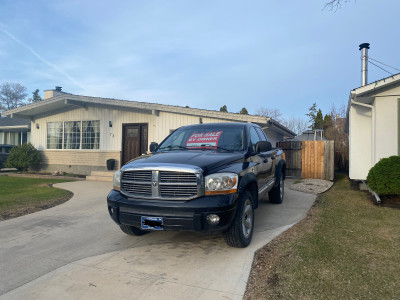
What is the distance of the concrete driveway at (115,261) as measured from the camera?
2.86 m

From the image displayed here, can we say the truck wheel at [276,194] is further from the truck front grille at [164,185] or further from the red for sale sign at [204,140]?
the truck front grille at [164,185]

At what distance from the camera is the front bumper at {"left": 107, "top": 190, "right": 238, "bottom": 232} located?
10.7ft

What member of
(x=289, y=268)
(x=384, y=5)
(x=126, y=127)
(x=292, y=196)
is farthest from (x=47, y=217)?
(x=384, y=5)

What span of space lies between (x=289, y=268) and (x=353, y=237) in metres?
1.71

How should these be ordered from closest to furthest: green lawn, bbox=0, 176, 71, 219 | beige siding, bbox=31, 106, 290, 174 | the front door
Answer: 1. green lawn, bbox=0, 176, 71, 219
2. beige siding, bbox=31, 106, 290, 174
3. the front door

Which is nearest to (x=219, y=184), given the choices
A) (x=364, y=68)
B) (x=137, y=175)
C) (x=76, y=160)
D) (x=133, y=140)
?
(x=137, y=175)

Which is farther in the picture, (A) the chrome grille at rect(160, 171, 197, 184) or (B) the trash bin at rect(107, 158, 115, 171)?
(B) the trash bin at rect(107, 158, 115, 171)

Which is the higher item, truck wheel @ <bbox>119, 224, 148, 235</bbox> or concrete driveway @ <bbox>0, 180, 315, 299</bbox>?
truck wheel @ <bbox>119, 224, 148, 235</bbox>

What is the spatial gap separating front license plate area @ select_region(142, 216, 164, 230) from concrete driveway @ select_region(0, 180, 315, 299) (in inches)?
18.4

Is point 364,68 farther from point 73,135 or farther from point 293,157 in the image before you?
point 73,135

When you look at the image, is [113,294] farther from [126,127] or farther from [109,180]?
[126,127]

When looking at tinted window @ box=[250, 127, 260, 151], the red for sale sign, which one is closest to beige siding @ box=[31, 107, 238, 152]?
tinted window @ box=[250, 127, 260, 151]

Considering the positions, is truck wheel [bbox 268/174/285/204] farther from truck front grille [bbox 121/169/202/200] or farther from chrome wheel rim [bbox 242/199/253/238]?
truck front grille [bbox 121/169/202/200]

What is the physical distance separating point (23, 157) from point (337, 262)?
1557 centimetres
